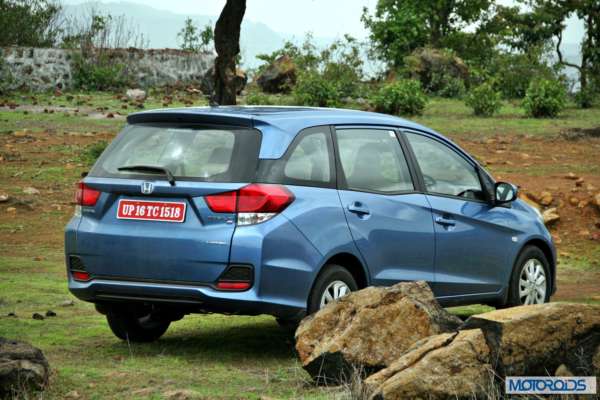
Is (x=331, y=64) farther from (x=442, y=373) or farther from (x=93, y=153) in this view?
(x=442, y=373)

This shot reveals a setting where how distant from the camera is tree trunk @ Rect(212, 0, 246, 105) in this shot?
70.6 feet

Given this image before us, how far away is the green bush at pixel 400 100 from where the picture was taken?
27.4m

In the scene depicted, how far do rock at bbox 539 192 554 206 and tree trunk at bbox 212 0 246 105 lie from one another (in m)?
6.84

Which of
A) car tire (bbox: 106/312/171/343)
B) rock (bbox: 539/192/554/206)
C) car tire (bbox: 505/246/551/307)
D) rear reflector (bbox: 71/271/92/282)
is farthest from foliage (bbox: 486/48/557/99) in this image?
rear reflector (bbox: 71/271/92/282)

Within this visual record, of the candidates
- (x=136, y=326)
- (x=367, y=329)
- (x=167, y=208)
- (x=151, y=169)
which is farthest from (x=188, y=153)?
(x=367, y=329)

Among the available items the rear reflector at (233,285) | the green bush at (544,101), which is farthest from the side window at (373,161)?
the green bush at (544,101)

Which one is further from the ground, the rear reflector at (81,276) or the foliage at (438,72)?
the rear reflector at (81,276)

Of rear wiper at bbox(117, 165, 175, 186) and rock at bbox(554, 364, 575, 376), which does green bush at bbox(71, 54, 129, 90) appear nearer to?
rear wiper at bbox(117, 165, 175, 186)

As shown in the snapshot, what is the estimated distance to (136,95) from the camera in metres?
30.2

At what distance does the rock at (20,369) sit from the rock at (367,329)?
1.52m

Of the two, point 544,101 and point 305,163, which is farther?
point 544,101

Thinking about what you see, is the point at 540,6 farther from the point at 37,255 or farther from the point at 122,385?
the point at 122,385

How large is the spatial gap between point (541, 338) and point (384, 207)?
2.23 metres

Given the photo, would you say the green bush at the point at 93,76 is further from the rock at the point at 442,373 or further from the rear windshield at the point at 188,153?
the rock at the point at 442,373
